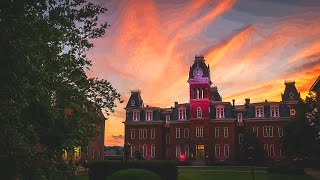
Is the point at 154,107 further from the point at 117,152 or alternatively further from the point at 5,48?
the point at 5,48

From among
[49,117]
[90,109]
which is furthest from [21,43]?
[90,109]

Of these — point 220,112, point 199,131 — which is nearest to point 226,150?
point 199,131

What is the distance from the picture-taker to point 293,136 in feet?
168

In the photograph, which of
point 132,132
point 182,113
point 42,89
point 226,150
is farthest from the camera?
point 132,132

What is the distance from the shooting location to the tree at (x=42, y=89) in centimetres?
880

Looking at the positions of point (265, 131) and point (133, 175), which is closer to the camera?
point (133, 175)

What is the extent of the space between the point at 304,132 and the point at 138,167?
3043 cm

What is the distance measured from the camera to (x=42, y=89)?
948cm

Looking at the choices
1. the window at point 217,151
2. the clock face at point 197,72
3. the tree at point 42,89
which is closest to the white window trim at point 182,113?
the clock face at point 197,72

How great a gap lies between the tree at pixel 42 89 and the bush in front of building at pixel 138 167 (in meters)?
12.5

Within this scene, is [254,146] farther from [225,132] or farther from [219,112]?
[219,112]

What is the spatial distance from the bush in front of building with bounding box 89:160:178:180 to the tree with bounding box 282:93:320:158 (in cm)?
2840

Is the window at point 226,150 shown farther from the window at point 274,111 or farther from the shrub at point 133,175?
the shrub at point 133,175

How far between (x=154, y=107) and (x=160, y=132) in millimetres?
5615
